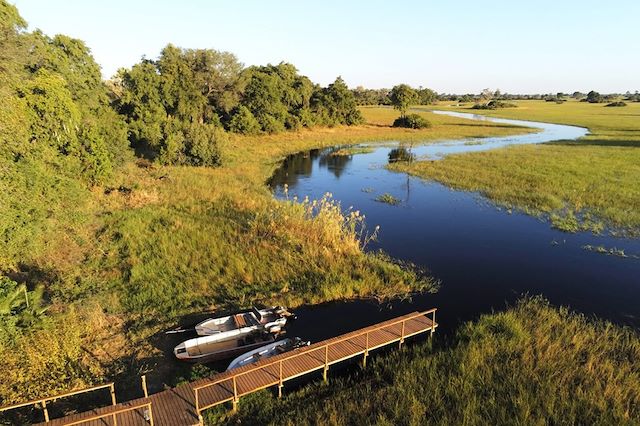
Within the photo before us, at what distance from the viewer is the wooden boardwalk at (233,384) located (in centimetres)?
1048

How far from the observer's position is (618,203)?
31.9 meters

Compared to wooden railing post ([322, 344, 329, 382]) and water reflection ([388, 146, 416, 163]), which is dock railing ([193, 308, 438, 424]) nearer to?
wooden railing post ([322, 344, 329, 382])

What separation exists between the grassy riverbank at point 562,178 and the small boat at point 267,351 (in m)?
23.4

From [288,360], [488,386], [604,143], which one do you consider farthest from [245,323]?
[604,143]

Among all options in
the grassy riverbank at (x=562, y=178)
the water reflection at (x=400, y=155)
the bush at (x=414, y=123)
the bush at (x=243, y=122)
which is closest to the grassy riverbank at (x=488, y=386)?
the grassy riverbank at (x=562, y=178)

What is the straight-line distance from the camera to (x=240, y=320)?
16.0m

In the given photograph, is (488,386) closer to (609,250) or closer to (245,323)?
(245,323)

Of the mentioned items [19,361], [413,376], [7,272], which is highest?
[7,272]

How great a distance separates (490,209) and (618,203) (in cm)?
1066

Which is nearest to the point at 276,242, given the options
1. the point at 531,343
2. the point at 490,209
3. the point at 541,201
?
the point at 531,343

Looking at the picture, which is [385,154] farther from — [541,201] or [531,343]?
[531,343]

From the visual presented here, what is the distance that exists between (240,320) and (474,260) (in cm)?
1501

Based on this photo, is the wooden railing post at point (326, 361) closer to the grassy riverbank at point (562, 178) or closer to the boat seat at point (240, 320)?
the boat seat at point (240, 320)

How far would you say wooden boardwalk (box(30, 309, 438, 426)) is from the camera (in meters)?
10.5
